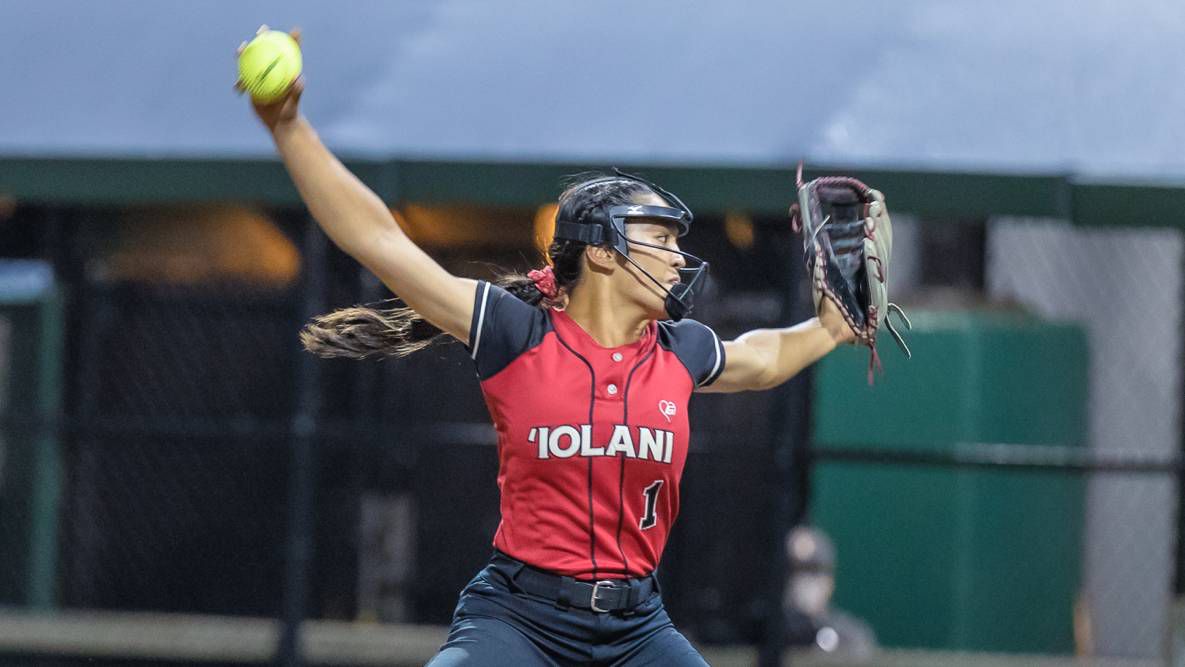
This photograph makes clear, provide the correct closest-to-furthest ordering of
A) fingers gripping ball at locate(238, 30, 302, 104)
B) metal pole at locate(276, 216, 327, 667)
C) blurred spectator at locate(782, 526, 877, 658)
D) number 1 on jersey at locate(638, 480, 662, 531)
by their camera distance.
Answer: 1. fingers gripping ball at locate(238, 30, 302, 104)
2. number 1 on jersey at locate(638, 480, 662, 531)
3. metal pole at locate(276, 216, 327, 667)
4. blurred spectator at locate(782, 526, 877, 658)

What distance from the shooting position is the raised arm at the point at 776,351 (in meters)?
4.21

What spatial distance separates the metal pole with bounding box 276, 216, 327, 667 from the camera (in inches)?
275

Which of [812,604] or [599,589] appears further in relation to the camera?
[812,604]

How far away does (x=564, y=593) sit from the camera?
3.75 m

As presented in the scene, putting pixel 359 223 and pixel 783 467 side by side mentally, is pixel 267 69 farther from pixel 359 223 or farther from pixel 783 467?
pixel 783 467

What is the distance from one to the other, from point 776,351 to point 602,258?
0.60 metres

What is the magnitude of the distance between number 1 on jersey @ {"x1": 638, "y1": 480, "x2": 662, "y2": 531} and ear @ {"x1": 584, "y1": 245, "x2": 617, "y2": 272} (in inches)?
20.7

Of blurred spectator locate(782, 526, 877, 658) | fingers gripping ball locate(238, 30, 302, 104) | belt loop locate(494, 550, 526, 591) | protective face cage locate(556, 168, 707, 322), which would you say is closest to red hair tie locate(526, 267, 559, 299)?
protective face cage locate(556, 168, 707, 322)

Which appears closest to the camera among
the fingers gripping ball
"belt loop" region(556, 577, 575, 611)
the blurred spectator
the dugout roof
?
the fingers gripping ball

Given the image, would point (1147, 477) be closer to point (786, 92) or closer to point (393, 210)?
point (786, 92)

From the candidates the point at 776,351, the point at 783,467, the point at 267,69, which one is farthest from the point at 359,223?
the point at 783,467

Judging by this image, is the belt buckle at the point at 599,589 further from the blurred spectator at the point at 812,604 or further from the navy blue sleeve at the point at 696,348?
the blurred spectator at the point at 812,604

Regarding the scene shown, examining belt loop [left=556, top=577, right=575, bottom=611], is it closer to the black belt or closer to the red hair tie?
the black belt

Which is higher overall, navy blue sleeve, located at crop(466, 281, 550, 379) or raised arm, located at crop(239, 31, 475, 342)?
raised arm, located at crop(239, 31, 475, 342)
